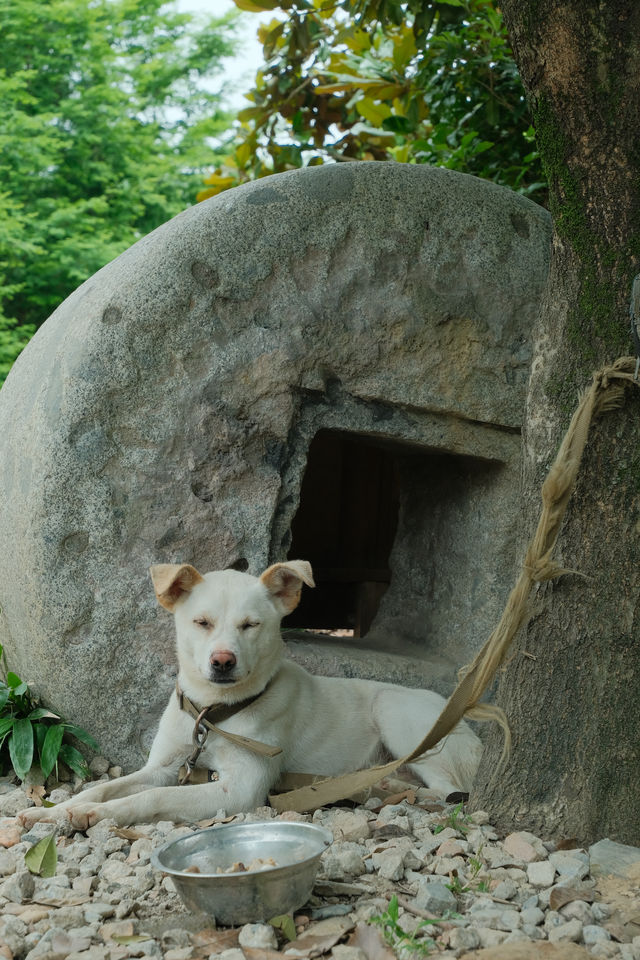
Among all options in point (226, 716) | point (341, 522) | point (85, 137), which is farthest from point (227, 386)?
point (85, 137)

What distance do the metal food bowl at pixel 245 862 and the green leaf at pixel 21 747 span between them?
1401 millimetres

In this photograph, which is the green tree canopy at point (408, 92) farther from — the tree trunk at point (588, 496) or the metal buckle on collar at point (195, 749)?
the metal buckle on collar at point (195, 749)

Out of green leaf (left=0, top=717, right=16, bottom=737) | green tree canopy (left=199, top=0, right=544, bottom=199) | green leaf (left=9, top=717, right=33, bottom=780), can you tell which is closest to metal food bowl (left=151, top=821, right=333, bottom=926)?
green leaf (left=9, top=717, right=33, bottom=780)

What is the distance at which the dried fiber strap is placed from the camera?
2877mm

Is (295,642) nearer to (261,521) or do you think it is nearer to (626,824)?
(261,521)

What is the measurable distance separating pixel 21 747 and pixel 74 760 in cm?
22

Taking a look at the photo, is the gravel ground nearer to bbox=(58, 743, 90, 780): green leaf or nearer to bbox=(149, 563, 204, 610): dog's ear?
bbox=(58, 743, 90, 780): green leaf

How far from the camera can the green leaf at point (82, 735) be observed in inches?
156

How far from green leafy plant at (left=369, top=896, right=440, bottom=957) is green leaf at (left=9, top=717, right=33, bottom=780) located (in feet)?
6.34

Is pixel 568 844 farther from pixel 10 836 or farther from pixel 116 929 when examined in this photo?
Result: pixel 10 836

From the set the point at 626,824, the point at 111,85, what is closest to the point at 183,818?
the point at 626,824

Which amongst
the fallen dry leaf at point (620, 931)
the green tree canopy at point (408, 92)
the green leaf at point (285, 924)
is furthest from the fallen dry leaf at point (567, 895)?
the green tree canopy at point (408, 92)

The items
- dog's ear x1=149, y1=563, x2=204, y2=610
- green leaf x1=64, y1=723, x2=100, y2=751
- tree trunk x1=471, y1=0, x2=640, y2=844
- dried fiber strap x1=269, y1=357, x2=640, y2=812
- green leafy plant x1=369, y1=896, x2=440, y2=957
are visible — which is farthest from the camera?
green leaf x1=64, y1=723, x2=100, y2=751

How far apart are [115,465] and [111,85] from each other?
15452 mm
